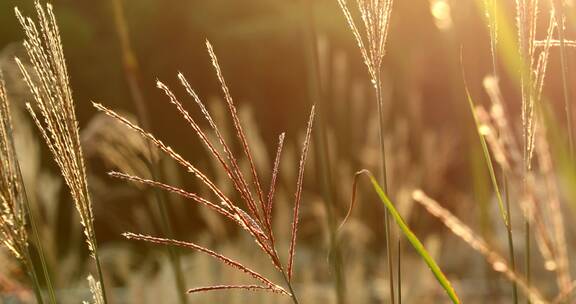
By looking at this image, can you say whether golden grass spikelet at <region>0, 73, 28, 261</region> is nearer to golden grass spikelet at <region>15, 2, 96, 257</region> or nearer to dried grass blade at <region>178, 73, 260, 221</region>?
golden grass spikelet at <region>15, 2, 96, 257</region>

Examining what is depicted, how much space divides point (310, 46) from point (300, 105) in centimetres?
724

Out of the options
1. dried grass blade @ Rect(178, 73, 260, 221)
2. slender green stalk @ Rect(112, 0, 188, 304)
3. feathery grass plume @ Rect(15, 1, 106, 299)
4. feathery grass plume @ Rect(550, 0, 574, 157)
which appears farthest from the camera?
slender green stalk @ Rect(112, 0, 188, 304)

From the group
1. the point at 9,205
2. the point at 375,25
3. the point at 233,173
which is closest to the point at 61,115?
the point at 9,205

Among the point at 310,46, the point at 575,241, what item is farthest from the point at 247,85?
the point at 310,46

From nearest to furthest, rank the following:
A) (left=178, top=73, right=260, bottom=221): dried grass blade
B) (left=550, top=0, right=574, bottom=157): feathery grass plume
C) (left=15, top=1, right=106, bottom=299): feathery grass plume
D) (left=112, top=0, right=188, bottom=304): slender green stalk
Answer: (left=178, top=73, right=260, bottom=221): dried grass blade
(left=15, top=1, right=106, bottom=299): feathery grass plume
(left=550, top=0, right=574, bottom=157): feathery grass plume
(left=112, top=0, right=188, bottom=304): slender green stalk

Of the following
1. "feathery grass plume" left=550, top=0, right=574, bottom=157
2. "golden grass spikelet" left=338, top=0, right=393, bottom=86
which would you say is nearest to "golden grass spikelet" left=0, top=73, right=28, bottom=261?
"golden grass spikelet" left=338, top=0, right=393, bottom=86

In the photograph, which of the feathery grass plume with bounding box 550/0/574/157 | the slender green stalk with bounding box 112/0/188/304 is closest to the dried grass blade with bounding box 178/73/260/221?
the feathery grass plume with bounding box 550/0/574/157

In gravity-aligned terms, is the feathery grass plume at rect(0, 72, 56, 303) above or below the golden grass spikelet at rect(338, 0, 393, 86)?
below

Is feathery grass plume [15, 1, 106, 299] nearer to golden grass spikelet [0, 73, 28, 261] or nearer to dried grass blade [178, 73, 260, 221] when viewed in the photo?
golden grass spikelet [0, 73, 28, 261]

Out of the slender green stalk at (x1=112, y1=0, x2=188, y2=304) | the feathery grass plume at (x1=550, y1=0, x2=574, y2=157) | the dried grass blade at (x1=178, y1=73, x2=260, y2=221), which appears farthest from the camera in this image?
the slender green stalk at (x1=112, y1=0, x2=188, y2=304)

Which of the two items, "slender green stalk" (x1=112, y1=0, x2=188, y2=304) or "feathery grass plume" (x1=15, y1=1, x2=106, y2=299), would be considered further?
"slender green stalk" (x1=112, y1=0, x2=188, y2=304)

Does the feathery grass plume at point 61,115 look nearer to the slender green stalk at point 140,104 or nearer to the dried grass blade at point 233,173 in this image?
the dried grass blade at point 233,173

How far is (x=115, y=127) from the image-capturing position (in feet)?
7.42

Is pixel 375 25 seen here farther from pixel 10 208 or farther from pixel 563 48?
pixel 10 208
